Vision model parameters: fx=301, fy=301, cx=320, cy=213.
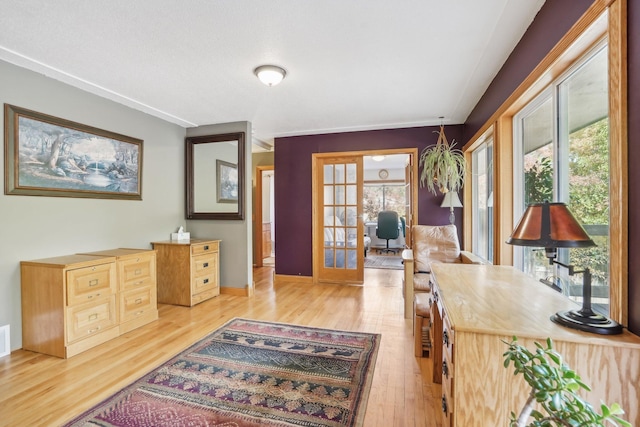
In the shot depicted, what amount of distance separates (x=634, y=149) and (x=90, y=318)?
11.9 ft

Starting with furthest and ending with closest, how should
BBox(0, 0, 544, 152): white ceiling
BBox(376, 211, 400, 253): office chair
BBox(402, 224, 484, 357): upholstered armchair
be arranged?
BBox(376, 211, 400, 253): office chair
BBox(402, 224, 484, 357): upholstered armchair
BBox(0, 0, 544, 152): white ceiling

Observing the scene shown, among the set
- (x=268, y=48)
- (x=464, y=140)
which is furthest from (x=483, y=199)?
(x=268, y=48)

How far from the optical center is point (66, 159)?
111 inches

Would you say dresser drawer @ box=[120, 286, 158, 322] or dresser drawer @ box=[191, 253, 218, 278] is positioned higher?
dresser drawer @ box=[191, 253, 218, 278]

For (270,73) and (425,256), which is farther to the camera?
(425,256)

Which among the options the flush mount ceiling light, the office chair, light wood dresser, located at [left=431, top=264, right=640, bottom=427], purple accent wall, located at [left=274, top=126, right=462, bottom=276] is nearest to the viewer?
light wood dresser, located at [left=431, top=264, right=640, bottom=427]

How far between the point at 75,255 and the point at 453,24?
370 centimetres

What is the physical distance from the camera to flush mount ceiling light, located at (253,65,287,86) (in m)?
2.55

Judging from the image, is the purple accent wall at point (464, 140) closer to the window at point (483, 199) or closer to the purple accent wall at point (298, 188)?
the purple accent wall at point (298, 188)

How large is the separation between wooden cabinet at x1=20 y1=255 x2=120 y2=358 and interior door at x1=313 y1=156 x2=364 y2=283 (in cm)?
292

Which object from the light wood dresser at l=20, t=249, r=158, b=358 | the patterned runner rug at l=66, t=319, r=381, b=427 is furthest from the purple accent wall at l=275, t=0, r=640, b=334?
the light wood dresser at l=20, t=249, r=158, b=358

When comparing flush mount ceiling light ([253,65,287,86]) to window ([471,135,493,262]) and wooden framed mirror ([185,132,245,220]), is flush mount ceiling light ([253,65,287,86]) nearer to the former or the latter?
wooden framed mirror ([185,132,245,220])

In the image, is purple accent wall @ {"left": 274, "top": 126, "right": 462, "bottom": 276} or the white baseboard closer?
the white baseboard

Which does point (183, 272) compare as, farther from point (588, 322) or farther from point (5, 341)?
point (588, 322)
